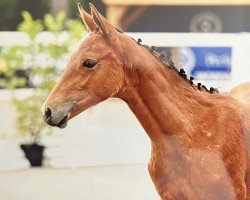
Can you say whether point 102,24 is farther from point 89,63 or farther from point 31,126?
point 31,126

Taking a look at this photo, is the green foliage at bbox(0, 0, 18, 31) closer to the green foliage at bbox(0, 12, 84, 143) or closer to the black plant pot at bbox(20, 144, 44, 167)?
the green foliage at bbox(0, 12, 84, 143)

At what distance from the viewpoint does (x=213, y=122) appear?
82cm

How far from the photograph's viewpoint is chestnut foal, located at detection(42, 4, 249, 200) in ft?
2.42

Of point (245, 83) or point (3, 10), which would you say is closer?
point (3, 10)

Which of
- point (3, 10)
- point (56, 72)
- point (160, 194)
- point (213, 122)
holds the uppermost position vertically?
point (3, 10)

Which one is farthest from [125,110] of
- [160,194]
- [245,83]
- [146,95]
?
[245,83]

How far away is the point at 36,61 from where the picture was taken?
86 cm

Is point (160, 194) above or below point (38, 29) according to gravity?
below

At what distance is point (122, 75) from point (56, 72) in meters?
0.15

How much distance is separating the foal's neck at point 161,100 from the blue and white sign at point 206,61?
0.29ft

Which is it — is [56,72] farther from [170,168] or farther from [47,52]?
[170,168]

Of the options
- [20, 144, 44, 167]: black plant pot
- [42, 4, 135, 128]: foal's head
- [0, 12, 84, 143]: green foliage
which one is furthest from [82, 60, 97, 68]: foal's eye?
[20, 144, 44, 167]: black plant pot

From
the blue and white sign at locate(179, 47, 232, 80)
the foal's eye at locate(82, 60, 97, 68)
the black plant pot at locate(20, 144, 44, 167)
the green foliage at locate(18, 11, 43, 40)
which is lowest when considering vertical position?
the black plant pot at locate(20, 144, 44, 167)

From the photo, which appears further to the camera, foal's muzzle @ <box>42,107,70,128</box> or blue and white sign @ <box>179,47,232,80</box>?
blue and white sign @ <box>179,47,232,80</box>
